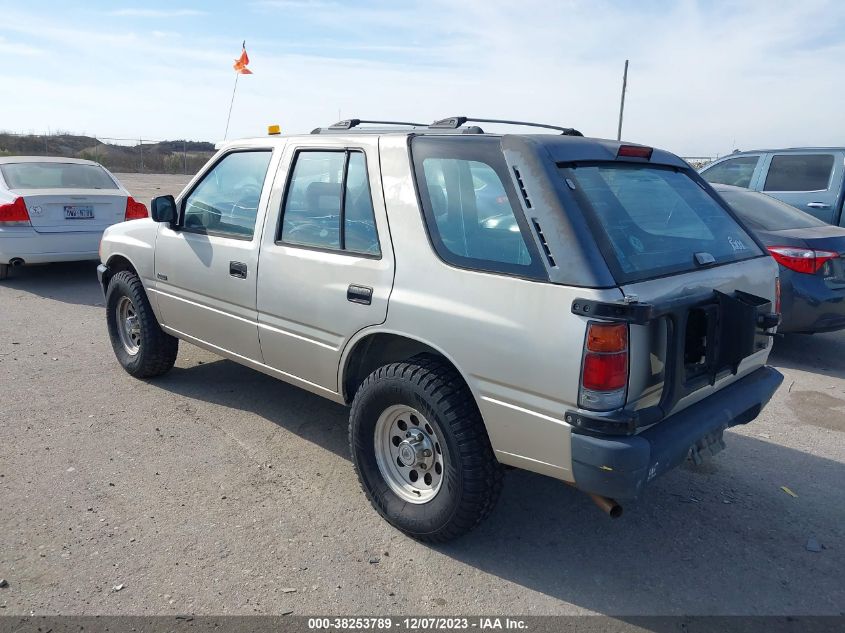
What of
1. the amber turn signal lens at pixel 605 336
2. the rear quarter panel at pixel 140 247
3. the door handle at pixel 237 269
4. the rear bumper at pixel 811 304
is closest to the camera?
the amber turn signal lens at pixel 605 336

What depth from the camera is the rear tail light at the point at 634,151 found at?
335 centimetres

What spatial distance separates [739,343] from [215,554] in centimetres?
247

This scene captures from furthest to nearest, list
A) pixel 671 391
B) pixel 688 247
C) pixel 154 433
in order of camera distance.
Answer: pixel 154 433 → pixel 688 247 → pixel 671 391

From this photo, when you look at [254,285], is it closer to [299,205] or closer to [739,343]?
[299,205]

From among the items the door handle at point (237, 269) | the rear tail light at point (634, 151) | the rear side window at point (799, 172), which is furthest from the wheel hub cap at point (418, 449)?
the rear side window at point (799, 172)

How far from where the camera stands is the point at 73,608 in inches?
111

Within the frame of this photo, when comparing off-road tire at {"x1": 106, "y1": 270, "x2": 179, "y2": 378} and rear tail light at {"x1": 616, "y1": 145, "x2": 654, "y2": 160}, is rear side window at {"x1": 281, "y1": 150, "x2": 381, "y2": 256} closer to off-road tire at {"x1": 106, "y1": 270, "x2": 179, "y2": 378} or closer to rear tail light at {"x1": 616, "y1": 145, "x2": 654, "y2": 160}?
rear tail light at {"x1": 616, "y1": 145, "x2": 654, "y2": 160}

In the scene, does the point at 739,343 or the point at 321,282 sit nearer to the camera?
the point at 739,343

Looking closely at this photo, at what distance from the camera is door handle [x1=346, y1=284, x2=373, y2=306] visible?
3.39 m

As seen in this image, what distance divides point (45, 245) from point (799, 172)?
917 cm

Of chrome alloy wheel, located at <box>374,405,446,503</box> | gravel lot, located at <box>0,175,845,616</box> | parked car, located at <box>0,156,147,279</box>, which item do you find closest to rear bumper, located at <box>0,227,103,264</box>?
parked car, located at <box>0,156,147,279</box>

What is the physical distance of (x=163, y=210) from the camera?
4.61 metres

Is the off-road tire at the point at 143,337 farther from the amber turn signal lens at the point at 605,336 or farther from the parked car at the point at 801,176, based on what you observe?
the parked car at the point at 801,176

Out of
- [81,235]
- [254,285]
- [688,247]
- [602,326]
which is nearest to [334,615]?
[602,326]
